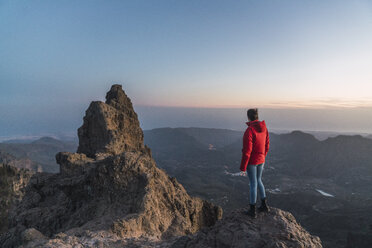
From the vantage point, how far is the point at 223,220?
7.61 metres

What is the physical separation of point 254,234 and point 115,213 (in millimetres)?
9488

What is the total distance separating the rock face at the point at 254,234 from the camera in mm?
6246

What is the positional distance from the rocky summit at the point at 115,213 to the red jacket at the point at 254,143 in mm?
2115

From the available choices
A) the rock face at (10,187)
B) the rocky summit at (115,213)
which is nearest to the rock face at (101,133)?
the rocky summit at (115,213)

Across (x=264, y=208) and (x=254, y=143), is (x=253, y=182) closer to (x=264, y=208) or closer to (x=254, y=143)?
(x=254, y=143)

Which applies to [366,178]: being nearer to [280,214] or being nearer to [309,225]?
[309,225]

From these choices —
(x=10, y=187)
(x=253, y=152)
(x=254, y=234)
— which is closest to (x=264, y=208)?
(x=254, y=234)

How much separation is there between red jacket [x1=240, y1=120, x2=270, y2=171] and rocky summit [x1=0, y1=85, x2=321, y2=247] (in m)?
2.11

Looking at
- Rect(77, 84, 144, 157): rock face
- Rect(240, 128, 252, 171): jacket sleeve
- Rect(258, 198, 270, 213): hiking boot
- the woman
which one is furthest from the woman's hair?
Rect(77, 84, 144, 157): rock face

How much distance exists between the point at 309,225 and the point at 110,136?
92282mm

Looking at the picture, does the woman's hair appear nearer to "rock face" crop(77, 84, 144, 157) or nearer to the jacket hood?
the jacket hood

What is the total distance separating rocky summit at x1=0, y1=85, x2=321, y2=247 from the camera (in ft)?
22.8

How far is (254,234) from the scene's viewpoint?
6414 mm

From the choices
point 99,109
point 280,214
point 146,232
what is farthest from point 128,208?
point 99,109
